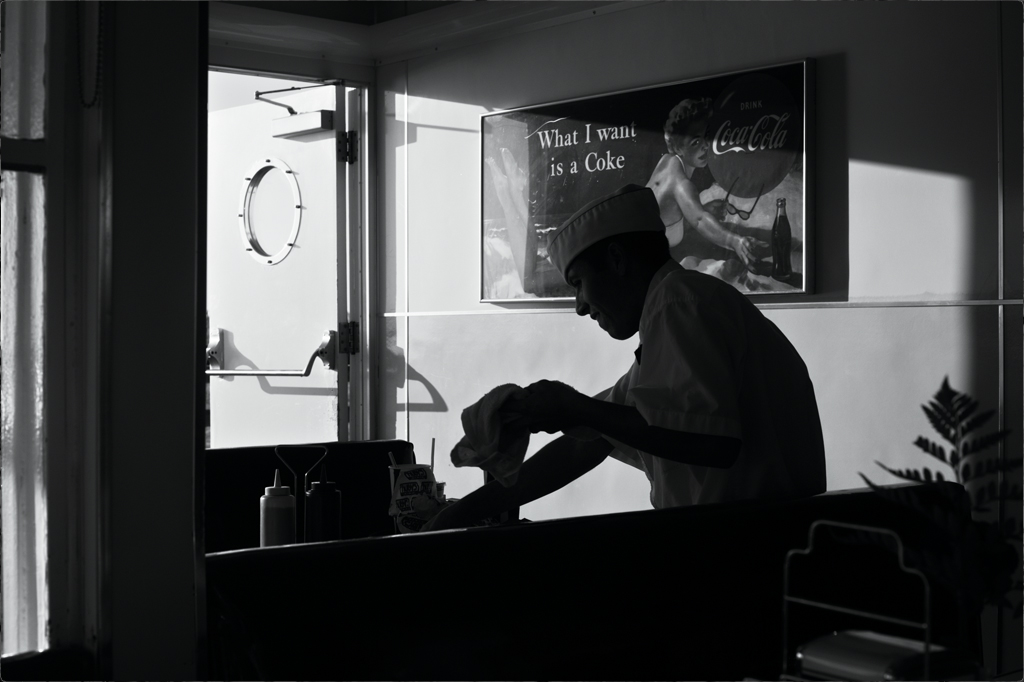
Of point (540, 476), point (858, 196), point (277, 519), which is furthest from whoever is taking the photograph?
point (858, 196)

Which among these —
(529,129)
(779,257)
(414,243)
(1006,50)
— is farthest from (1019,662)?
(414,243)

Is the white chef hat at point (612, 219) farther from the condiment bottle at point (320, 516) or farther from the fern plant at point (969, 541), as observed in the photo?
the fern plant at point (969, 541)

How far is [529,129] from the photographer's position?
4.20m

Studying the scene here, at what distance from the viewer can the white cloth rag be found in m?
1.63

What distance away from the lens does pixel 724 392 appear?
165 cm

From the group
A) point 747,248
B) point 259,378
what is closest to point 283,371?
point 259,378

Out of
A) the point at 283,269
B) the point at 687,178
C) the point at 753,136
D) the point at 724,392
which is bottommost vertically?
the point at 724,392

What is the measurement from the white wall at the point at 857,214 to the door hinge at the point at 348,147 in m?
0.61

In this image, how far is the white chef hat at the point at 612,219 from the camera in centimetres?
201

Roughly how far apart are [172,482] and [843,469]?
252cm

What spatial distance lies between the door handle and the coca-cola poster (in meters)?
0.85

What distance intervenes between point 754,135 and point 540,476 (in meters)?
1.71

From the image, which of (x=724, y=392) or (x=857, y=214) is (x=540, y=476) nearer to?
(x=724, y=392)

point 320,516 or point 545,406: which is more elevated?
point 545,406
